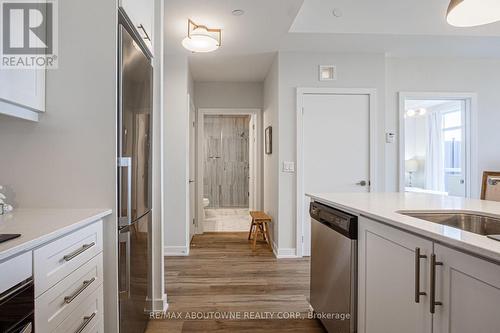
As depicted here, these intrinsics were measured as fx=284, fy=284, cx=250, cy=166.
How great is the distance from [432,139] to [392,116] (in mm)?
3649

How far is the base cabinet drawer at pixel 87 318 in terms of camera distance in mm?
1080

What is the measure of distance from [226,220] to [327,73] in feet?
11.8

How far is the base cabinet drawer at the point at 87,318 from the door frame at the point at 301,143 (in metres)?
2.49

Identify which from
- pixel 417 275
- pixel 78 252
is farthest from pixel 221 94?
pixel 417 275

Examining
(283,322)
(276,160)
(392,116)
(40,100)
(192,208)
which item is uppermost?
(392,116)

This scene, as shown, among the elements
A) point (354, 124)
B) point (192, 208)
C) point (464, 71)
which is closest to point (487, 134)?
point (464, 71)

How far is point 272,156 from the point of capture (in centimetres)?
386

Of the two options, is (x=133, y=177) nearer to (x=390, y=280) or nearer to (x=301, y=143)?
(x=390, y=280)

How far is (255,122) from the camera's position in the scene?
15.9ft

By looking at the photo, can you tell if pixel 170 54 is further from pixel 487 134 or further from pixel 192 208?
pixel 487 134

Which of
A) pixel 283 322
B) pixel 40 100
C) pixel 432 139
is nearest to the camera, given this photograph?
pixel 40 100

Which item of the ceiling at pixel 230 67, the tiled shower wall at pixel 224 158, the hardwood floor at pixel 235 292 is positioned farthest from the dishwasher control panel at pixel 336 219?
the tiled shower wall at pixel 224 158

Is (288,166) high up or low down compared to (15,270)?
up

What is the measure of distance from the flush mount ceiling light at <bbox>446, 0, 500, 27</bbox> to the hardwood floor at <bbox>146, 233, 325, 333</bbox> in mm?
2086
